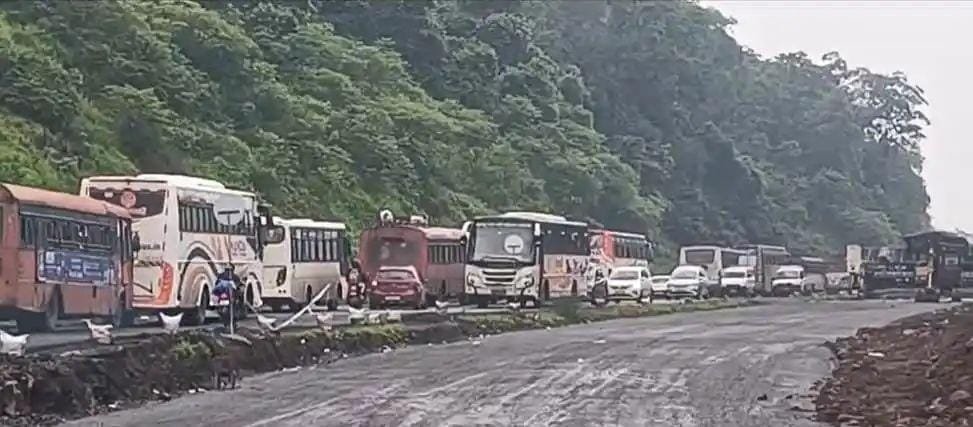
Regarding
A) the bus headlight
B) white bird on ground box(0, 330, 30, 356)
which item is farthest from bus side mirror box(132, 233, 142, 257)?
the bus headlight

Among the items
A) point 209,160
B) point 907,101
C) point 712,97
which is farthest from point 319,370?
point 907,101

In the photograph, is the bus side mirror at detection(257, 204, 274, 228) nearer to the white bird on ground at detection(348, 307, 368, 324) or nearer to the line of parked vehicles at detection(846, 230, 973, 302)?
the white bird on ground at detection(348, 307, 368, 324)

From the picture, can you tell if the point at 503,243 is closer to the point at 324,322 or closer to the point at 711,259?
the point at 324,322

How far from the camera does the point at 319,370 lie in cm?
2797

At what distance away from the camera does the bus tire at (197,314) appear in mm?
34812

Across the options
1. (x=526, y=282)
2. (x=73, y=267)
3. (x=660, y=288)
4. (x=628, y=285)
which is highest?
(x=73, y=267)

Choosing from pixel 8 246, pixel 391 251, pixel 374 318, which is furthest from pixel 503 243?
pixel 8 246

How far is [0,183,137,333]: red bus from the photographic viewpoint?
90.7 feet

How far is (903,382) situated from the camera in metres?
24.6

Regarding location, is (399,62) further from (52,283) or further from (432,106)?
(52,283)

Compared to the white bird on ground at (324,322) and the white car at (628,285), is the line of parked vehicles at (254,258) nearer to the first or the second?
the white car at (628,285)

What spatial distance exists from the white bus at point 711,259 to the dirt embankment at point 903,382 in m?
41.1

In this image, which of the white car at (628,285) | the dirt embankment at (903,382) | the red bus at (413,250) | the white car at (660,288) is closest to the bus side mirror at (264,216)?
the red bus at (413,250)

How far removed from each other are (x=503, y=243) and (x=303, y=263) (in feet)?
25.9
